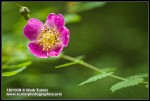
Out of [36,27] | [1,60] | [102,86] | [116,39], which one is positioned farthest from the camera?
[116,39]

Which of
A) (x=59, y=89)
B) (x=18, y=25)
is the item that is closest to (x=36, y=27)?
(x=18, y=25)

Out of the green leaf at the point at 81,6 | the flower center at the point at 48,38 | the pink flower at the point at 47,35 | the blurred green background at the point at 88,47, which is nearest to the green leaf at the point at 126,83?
the pink flower at the point at 47,35

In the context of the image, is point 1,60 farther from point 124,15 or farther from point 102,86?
point 124,15

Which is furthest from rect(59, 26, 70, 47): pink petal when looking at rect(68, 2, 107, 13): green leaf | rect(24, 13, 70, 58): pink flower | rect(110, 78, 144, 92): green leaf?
rect(68, 2, 107, 13): green leaf

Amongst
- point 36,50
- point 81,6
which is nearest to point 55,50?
point 36,50

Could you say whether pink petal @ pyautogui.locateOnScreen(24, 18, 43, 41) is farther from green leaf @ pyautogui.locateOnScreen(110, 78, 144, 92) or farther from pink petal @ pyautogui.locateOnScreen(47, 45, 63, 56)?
green leaf @ pyautogui.locateOnScreen(110, 78, 144, 92)
